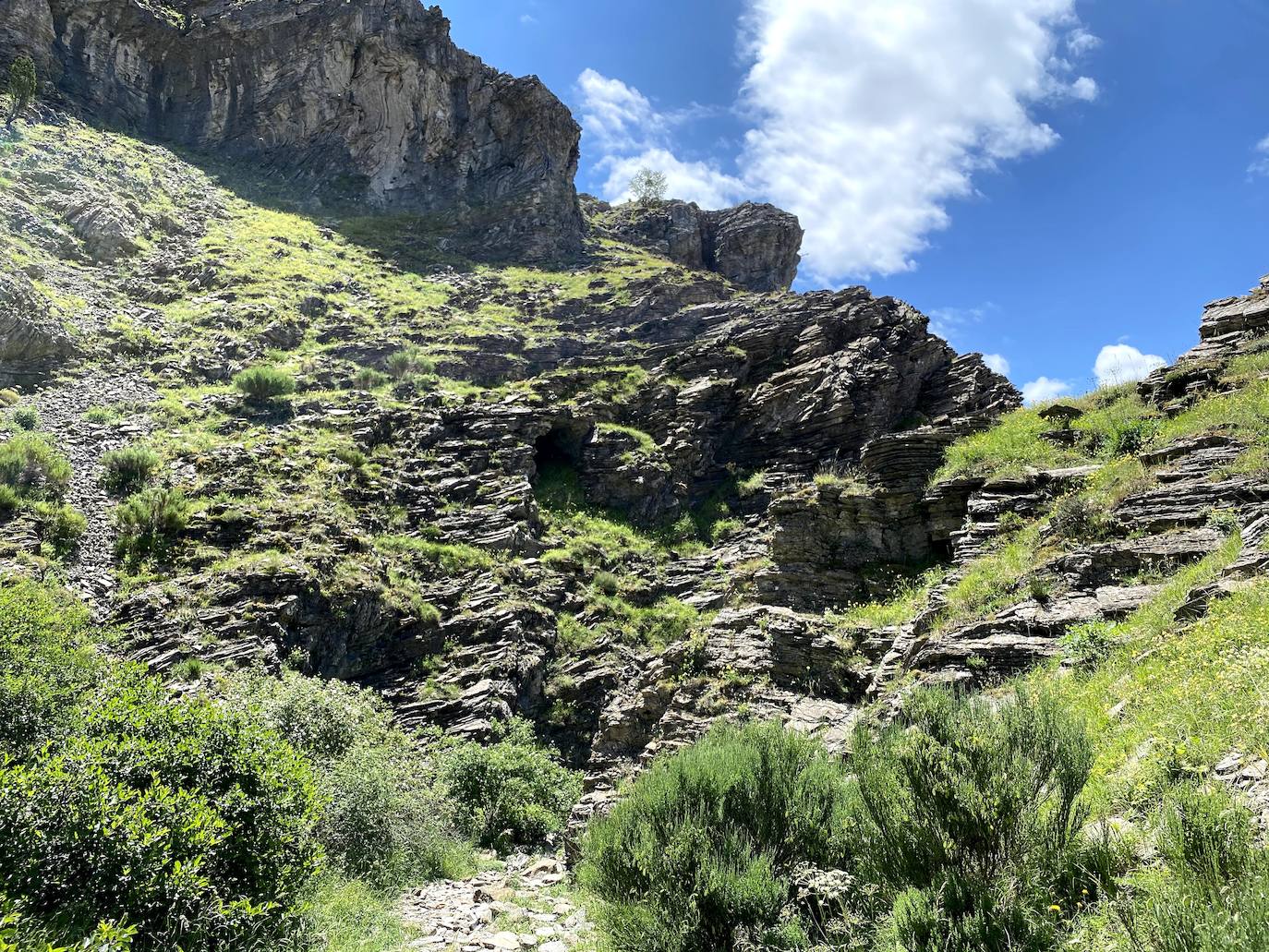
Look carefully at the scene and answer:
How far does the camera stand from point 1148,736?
714 cm

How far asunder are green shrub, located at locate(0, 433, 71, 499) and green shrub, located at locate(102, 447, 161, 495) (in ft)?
4.38

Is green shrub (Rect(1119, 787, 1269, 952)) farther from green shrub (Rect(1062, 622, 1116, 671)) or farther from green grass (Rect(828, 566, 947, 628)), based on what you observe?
green grass (Rect(828, 566, 947, 628))

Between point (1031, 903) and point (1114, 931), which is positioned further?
point (1031, 903)

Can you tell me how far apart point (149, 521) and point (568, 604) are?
15.5m

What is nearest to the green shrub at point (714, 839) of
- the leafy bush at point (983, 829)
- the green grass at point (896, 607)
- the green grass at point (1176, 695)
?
the leafy bush at point (983, 829)

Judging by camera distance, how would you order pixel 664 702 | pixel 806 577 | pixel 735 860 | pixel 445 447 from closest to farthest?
pixel 735 860
pixel 664 702
pixel 806 577
pixel 445 447

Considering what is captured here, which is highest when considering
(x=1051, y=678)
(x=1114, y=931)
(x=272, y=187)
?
(x=272, y=187)

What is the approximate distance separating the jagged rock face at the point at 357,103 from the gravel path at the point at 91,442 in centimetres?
3678

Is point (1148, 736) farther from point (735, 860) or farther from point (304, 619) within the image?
point (304, 619)

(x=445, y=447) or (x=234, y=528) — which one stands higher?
(x=445, y=447)

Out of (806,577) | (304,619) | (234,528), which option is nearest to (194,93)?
(234,528)

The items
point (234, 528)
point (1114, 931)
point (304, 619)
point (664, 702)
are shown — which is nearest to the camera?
point (1114, 931)

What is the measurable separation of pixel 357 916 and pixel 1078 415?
70.9 feet

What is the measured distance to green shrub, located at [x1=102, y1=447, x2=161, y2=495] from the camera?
25312 millimetres
